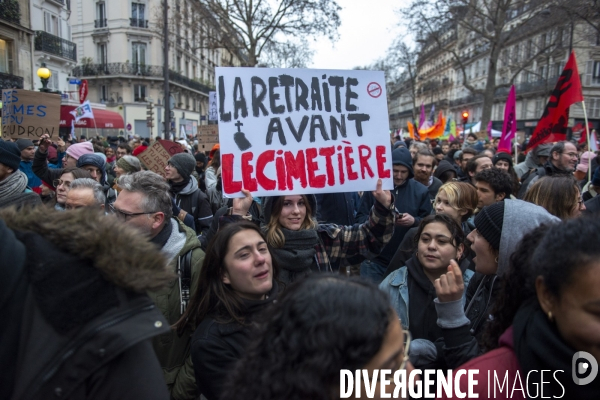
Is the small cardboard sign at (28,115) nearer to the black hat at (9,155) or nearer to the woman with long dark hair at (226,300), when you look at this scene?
the black hat at (9,155)

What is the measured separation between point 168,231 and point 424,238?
1.57 metres

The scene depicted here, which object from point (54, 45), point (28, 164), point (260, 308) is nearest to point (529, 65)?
point (54, 45)

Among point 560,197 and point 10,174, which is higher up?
point 10,174

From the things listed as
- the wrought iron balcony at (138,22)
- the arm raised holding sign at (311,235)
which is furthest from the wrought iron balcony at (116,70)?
the arm raised holding sign at (311,235)

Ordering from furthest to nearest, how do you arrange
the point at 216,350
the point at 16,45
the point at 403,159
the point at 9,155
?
the point at 16,45
the point at 403,159
the point at 9,155
the point at 216,350

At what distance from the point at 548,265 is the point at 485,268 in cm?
99

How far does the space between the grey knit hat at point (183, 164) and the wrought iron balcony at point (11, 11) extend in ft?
64.8

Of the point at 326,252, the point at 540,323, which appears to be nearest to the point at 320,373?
the point at 540,323

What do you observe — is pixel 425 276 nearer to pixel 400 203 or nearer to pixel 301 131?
pixel 301 131

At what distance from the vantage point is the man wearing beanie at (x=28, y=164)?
572 cm

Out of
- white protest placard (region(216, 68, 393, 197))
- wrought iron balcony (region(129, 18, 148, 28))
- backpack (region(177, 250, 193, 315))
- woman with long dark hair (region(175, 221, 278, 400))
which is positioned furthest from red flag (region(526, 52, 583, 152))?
wrought iron balcony (region(129, 18, 148, 28))

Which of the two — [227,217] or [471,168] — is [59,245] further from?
[471,168]

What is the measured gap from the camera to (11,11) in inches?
785

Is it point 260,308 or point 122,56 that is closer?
point 260,308
